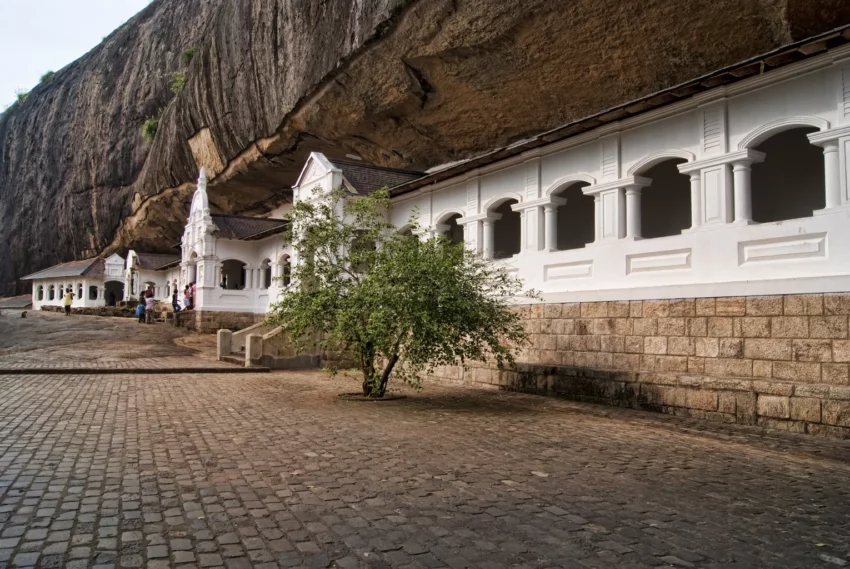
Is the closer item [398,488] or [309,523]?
[309,523]

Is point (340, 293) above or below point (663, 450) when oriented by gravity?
above

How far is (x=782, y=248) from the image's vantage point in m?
9.04

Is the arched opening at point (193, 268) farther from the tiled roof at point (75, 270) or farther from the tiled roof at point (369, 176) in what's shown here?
the tiled roof at point (75, 270)

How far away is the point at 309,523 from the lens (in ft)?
15.0

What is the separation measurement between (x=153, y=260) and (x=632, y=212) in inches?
1615

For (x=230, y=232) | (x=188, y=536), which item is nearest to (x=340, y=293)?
(x=188, y=536)

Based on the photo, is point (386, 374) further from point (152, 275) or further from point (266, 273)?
point (152, 275)

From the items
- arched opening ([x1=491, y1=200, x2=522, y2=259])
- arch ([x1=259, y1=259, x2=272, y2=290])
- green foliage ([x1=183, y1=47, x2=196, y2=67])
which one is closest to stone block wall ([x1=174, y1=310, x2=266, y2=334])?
arch ([x1=259, y1=259, x2=272, y2=290])

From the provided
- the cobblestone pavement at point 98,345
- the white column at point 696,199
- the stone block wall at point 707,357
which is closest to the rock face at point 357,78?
the white column at point 696,199

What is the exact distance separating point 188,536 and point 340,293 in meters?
7.33

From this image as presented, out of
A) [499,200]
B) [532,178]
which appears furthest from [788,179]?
[499,200]

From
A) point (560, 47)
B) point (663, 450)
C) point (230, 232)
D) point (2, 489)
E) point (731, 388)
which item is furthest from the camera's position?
point (230, 232)

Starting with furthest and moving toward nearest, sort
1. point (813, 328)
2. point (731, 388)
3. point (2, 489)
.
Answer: point (731, 388), point (813, 328), point (2, 489)

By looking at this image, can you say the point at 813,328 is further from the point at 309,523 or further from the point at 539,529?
the point at 309,523
